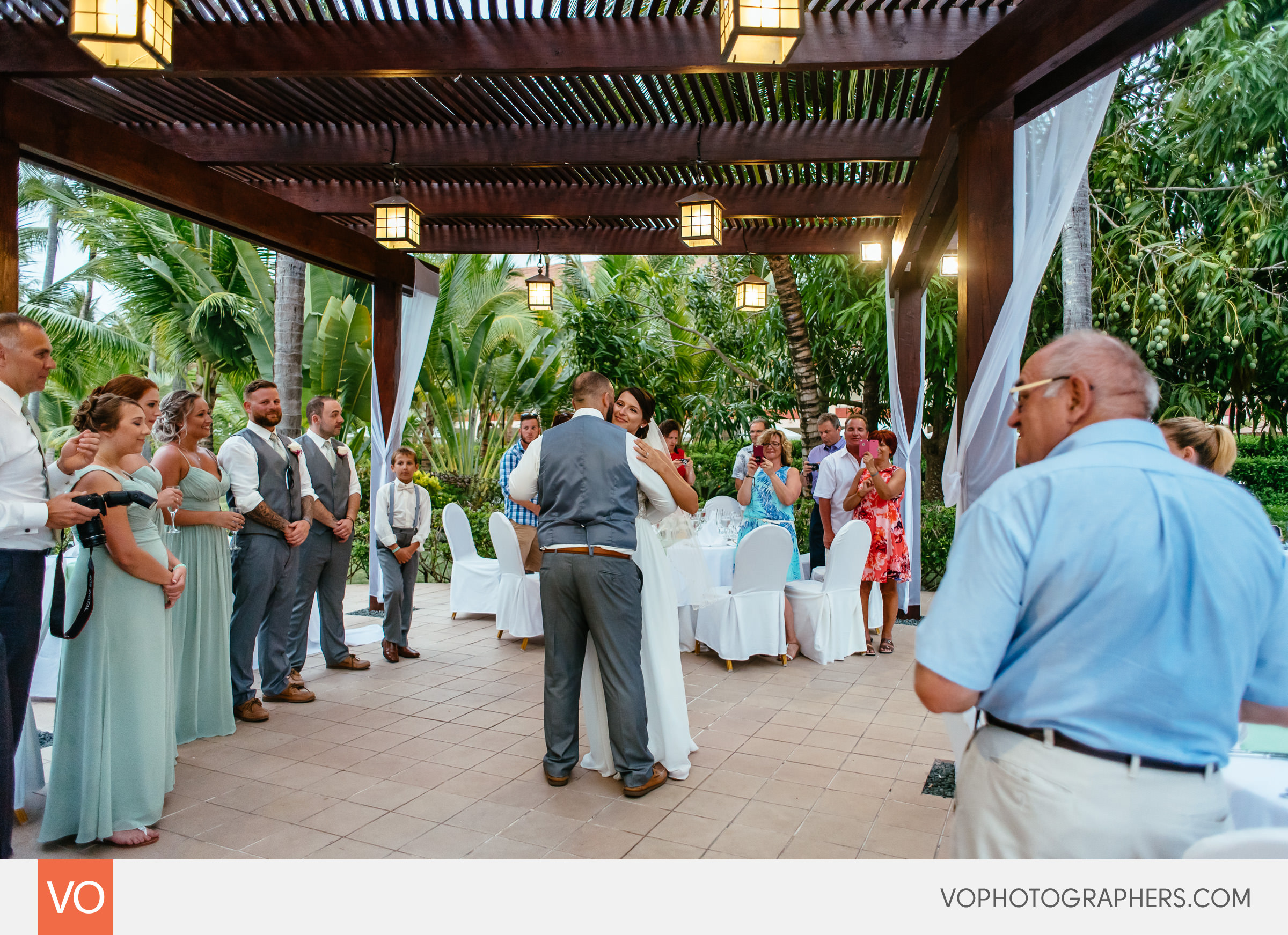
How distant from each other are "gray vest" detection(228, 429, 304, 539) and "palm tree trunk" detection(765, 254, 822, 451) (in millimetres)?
7442

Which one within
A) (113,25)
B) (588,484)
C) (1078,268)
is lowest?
(588,484)

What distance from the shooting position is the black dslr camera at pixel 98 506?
2.98 m

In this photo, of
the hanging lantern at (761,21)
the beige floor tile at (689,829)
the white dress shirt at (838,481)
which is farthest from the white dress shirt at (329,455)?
the white dress shirt at (838,481)

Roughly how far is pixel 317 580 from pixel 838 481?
4114 millimetres

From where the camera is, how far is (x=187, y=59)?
4.70m

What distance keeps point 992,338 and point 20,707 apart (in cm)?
443

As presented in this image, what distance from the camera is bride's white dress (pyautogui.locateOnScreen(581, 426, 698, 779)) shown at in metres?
3.94

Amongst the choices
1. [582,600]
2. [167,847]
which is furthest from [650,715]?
[167,847]

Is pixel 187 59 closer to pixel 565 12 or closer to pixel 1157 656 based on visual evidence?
pixel 565 12

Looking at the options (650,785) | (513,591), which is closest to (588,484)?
(650,785)

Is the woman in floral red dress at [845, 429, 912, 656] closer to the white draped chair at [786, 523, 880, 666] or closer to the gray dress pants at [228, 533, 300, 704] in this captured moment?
the white draped chair at [786, 523, 880, 666]

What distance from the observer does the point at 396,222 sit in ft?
22.5

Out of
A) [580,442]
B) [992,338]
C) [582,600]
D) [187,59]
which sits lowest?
[582,600]
